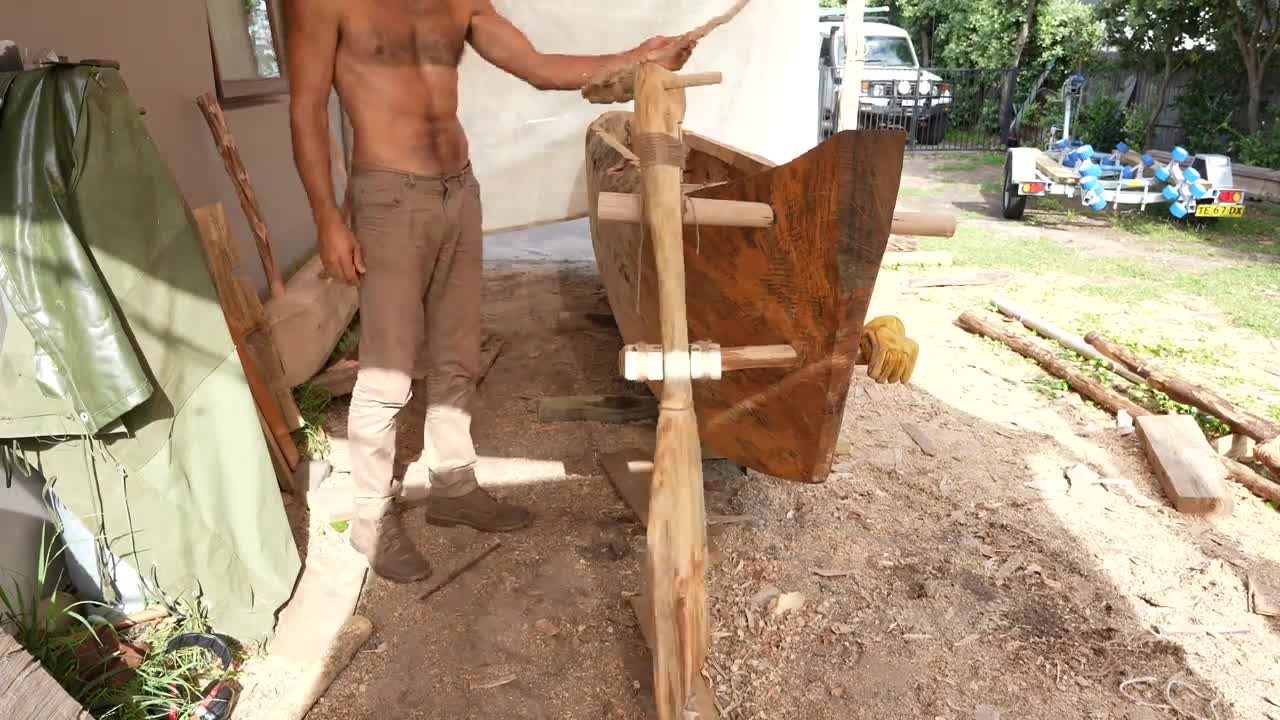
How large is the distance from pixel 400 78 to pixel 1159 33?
12001mm

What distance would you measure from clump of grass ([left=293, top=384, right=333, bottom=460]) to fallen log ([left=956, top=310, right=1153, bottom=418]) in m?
3.78

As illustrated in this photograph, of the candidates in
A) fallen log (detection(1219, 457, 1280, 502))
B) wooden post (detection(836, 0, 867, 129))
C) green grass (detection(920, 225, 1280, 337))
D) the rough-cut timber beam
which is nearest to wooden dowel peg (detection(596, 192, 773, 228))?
the rough-cut timber beam

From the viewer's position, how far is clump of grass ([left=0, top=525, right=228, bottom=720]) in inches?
77.1

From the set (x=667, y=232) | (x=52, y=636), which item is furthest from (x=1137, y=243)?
(x=52, y=636)

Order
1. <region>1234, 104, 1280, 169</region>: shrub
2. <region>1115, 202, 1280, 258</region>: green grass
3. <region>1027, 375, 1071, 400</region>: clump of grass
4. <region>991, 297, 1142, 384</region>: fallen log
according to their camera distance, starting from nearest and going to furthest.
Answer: <region>1027, 375, 1071, 400</region>: clump of grass → <region>991, 297, 1142, 384</region>: fallen log → <region>1115, 202, 1280, 258</region>: green grass → <region>1234, 104, 1280, 169</region>: shrub

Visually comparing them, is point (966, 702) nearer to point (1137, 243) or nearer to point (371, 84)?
point (371, 84)

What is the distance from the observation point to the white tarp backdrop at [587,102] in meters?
5.67

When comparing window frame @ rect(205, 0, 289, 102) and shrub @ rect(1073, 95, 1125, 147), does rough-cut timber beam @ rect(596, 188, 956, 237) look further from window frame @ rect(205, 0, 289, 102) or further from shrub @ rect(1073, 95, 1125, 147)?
shrub @ rect(1073, 95, 1125, 147)

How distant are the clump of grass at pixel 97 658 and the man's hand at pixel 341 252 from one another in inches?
41.6

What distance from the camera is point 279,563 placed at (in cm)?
233

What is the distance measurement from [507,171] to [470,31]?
3.30 m

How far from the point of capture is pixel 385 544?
269 cm

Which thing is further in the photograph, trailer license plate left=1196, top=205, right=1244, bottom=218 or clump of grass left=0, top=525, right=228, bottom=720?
trailer license plate left=1196, top=205, right=1244, bottom=218

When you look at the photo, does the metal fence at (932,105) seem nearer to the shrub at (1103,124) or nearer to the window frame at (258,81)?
the shrub at (1103,124)
